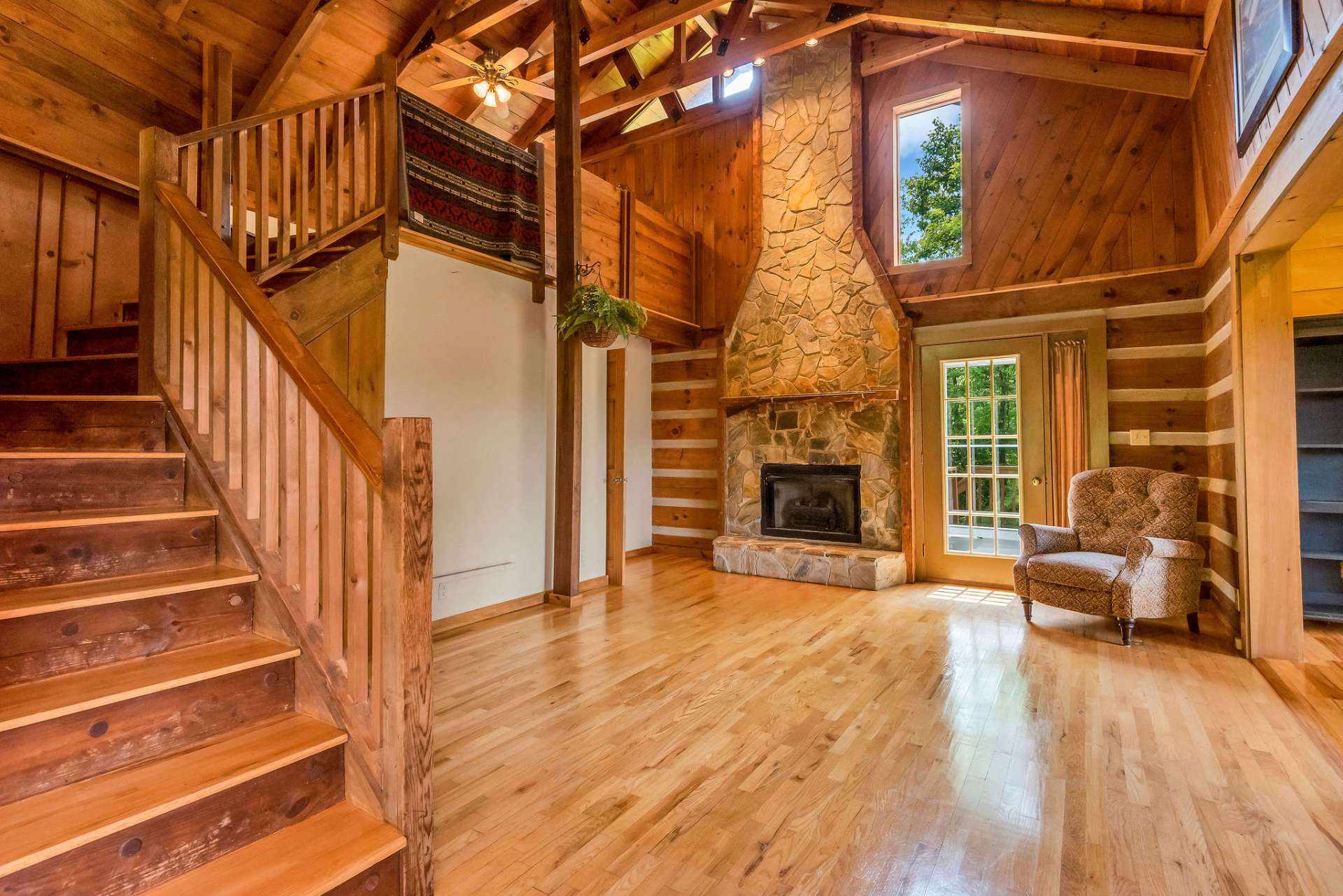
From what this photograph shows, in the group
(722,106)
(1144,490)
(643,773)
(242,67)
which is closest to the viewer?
(643,773)

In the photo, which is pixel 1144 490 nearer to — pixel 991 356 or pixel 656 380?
pixel 991 356

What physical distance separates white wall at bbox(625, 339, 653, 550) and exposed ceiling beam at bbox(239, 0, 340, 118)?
3.71m

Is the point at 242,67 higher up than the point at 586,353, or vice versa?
the point at 242,67

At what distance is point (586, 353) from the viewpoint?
527 cm

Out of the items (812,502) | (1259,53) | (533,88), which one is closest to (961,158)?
(1259,53)

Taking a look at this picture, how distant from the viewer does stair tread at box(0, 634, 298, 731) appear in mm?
1406

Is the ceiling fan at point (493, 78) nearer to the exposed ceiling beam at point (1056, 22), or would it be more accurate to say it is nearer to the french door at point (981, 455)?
the exposed ceiling beam at point (1056, 22)

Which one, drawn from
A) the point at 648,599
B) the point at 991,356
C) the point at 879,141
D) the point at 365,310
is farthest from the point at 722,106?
the point at 648,599

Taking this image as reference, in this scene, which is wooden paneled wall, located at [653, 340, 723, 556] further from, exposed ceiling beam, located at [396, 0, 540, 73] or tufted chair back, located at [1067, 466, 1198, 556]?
exposed ceiling beam, located at [396, 0, 540, 73]

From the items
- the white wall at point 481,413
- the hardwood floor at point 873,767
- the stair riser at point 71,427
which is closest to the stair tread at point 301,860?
the hardwood floor at point 873,767

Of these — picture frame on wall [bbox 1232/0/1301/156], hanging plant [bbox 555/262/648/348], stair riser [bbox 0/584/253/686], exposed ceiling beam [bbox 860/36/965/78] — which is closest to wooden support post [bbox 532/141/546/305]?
hanging plant [bbox 555/262/648/348]

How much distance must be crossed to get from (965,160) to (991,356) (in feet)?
5.64

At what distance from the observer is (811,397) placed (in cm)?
590

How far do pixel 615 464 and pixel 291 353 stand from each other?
3474 mm
